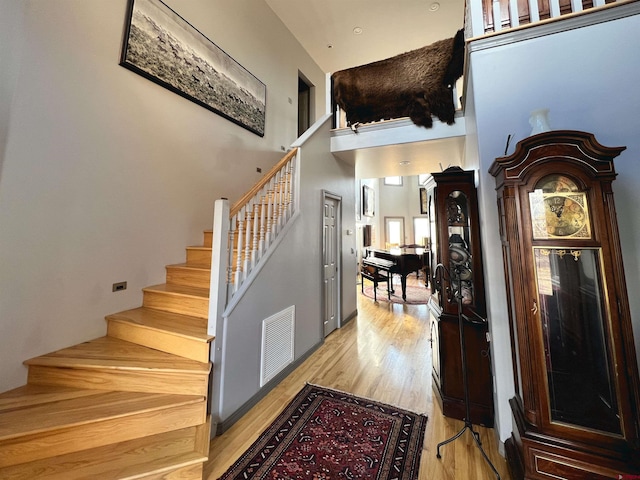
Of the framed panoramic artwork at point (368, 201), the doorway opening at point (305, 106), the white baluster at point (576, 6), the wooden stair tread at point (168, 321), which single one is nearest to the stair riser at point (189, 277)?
the wooden stair tread at point (168, 321)

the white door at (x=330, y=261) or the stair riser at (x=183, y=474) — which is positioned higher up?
the white door at (x=330, y=261)

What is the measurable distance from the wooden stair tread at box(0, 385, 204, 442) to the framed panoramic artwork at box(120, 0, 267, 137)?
2860mm

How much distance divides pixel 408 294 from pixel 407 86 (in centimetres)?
495

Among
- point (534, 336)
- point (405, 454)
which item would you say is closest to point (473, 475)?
point (405, 454)

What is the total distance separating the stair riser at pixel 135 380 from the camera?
171 cm

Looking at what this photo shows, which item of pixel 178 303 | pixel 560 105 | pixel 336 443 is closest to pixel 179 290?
pixel 178 303

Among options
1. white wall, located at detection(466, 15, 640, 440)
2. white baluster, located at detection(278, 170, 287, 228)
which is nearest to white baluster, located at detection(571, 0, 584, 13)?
white wall, located at detection(466, 15, 640, 440)

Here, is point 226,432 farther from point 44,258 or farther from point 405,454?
point 44,258

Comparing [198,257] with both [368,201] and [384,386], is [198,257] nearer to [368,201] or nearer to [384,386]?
[384,386]

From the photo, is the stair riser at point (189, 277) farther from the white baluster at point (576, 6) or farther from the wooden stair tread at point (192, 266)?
the white baluster at point (576, 6)

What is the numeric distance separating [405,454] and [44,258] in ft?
10.1

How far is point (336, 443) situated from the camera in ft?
5.84

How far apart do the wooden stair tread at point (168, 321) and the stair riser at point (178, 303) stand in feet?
0.14

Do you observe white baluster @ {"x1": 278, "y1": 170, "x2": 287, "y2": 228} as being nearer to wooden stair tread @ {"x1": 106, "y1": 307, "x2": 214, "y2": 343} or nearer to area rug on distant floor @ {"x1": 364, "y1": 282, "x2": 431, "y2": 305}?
wooden stair tread @ {"x1": 106, "y1": 307, "x2": 214, "y2": 343}
